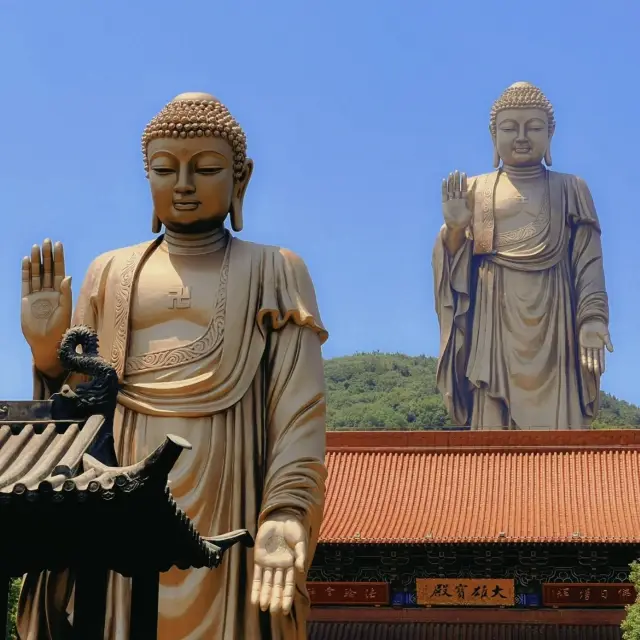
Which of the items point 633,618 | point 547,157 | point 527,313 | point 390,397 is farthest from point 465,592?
point 390,397

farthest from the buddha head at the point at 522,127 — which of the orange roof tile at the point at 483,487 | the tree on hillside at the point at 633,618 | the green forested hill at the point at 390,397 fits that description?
the green forested hill at the point at 390,397

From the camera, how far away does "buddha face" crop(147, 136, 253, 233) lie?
836cm

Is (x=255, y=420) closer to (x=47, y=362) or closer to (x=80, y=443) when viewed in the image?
(x=47, y=362)

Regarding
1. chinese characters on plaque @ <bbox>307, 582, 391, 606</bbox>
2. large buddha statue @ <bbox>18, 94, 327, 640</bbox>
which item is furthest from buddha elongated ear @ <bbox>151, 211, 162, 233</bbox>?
A: chinese characters on plaque @ <bbox>307, 582, 391, 606</bbox>

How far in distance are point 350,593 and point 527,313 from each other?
5698mm

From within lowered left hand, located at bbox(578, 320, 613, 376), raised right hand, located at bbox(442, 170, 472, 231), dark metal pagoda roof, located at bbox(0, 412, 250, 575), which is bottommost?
dark metal pagoda roof, located at bbox(0, 412, 250, 575)

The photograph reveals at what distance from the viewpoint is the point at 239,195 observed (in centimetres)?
865

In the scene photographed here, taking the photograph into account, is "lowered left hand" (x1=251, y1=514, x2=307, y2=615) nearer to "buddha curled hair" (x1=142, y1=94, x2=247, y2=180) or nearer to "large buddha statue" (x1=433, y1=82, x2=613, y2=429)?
"buddha curled hair" (x1=142, y1=94, x2=247, y2=180)

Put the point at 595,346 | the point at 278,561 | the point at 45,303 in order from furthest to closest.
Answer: the point at 595,346
the point at 45,303
the point at 278,561

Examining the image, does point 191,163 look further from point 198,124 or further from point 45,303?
point 45,303

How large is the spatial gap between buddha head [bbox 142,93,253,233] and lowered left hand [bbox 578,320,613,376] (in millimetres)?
13854

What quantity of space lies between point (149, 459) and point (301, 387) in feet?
9.29

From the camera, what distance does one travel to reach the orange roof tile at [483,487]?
17.9 metres

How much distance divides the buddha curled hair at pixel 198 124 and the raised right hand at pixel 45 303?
0.85 m
